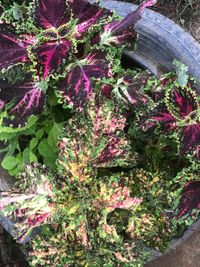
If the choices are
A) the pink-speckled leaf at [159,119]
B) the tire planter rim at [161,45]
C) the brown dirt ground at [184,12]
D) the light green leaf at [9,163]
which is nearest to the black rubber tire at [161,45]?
the tire planter rim at [161,45]

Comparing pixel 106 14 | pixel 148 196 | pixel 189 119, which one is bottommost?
pixel 148 196

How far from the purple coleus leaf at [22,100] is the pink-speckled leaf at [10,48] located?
0.19ft

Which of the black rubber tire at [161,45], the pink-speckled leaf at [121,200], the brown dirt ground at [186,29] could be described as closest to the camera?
the pink-speckled leaf at [121,200]

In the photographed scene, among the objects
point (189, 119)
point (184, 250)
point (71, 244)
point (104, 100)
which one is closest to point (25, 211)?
point (71, 244)

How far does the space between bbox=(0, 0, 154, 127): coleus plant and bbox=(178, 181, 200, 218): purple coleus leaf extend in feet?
0.87

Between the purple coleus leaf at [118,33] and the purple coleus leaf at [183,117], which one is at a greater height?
the purple coleus leaf at [118,33]

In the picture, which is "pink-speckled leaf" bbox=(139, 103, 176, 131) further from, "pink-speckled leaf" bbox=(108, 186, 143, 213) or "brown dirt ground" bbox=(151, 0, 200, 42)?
"brown dirt ground" bbox=(151, 0, 200, 42)

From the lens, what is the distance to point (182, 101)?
→ 1.02 meters

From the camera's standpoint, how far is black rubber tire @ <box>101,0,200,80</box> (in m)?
1.07

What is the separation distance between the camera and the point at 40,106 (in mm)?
1001

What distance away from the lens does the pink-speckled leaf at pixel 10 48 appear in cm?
96

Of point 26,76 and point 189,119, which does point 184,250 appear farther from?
point 26,76

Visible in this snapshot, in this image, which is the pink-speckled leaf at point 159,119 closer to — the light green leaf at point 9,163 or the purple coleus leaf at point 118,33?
the purple coleus leaf at point 118,33

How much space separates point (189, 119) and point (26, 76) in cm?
32
